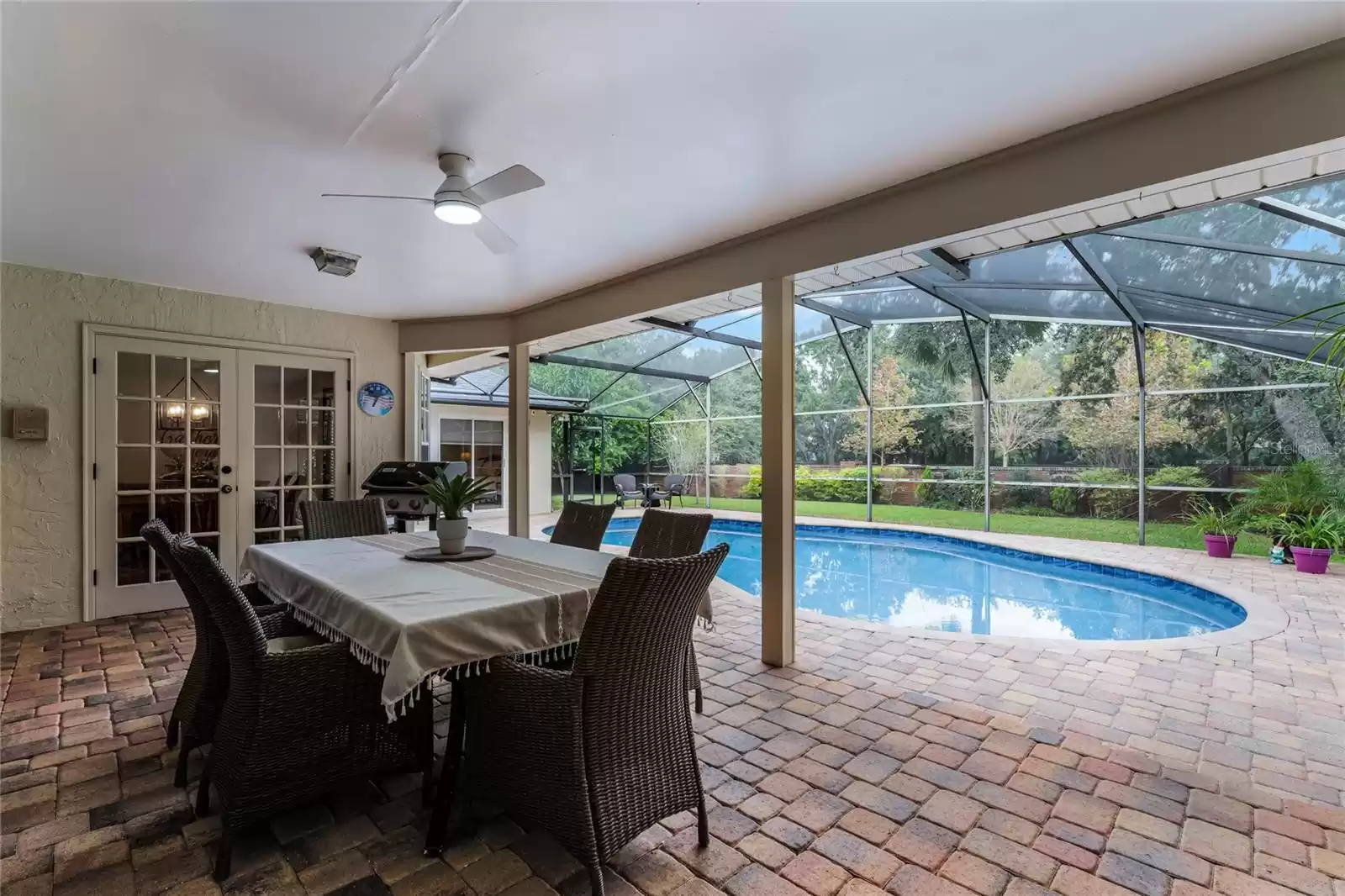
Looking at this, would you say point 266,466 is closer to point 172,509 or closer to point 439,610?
Answer: point 172,509

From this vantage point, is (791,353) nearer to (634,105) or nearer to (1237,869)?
(634,105)

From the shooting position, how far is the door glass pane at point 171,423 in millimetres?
4660

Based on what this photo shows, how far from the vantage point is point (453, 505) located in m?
2.78

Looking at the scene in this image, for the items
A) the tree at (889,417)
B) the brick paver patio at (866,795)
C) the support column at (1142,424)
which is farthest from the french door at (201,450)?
the support column at (1142,424)

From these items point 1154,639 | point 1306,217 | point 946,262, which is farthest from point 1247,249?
point 1154,639

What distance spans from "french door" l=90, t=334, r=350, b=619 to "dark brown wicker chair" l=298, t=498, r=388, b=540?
1627 millimetres

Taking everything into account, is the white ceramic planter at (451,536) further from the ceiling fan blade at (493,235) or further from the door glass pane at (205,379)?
the door glass pane at (205,379)

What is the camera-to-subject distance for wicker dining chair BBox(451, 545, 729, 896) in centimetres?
164

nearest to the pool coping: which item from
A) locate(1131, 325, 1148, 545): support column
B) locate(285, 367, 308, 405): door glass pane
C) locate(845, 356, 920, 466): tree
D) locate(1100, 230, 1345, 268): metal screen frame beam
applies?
locate(1131, 325, 1148, 545): support column

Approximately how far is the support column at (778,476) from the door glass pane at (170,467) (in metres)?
4.57

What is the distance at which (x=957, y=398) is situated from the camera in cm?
1159

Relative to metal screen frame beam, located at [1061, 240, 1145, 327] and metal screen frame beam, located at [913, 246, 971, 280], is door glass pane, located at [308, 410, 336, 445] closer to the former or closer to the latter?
metal screen frame beam, located at [913, 246, 971, 280]

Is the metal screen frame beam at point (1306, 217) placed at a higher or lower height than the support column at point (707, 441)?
higher

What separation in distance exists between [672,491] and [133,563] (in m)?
8.56
